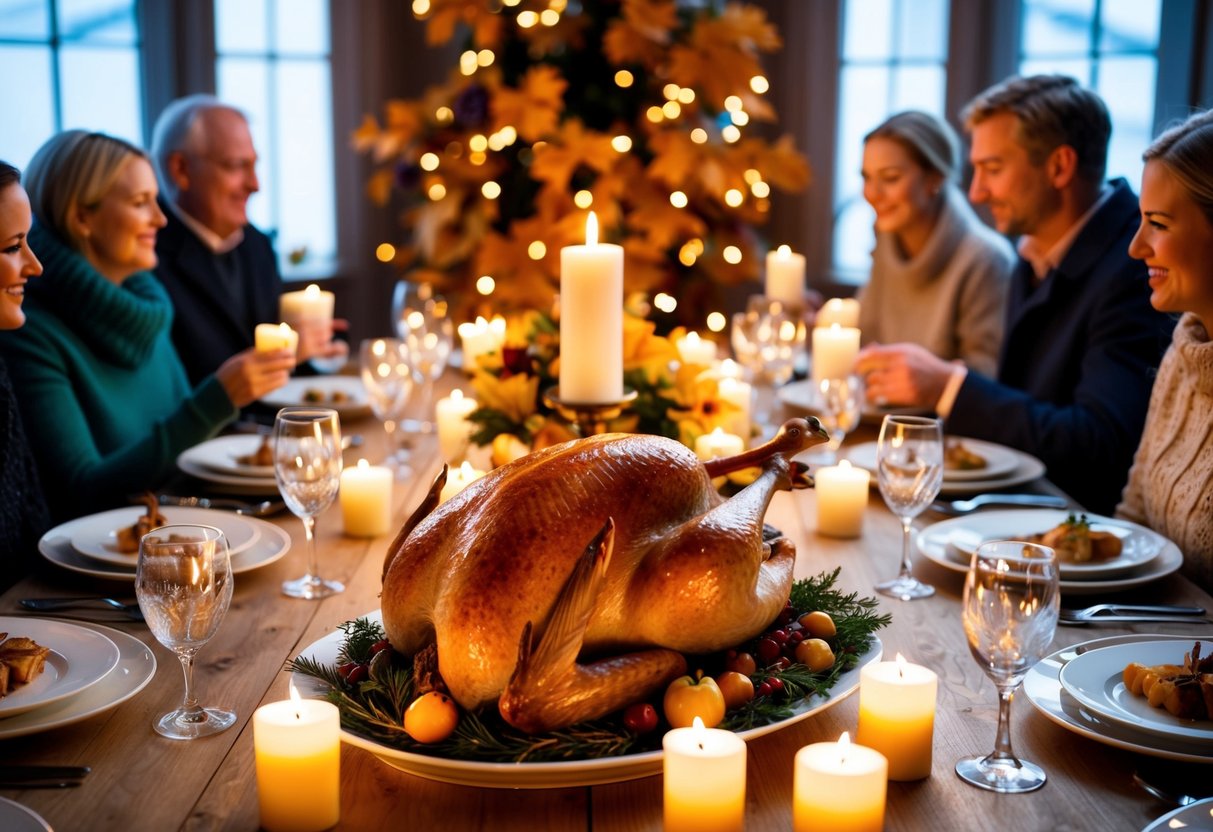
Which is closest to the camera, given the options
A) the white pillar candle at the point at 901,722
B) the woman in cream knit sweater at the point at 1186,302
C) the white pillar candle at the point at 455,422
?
the white pillar candle at the point at 901,722

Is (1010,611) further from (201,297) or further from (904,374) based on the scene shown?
(201,297)

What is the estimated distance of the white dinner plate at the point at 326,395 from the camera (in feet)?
8.36

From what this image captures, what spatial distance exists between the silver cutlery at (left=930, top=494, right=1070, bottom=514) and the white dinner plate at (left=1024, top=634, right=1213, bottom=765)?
Result: 591mm

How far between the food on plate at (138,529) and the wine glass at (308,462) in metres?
0.19

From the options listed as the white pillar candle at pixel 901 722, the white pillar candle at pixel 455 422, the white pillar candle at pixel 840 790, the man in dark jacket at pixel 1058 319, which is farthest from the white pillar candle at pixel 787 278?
the white pillar candle at pixel 840 790

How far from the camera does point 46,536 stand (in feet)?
5.31

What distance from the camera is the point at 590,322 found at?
1587 mm

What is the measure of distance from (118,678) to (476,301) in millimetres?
3300

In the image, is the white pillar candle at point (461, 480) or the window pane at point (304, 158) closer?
the white pillar candle at point (461, 480)

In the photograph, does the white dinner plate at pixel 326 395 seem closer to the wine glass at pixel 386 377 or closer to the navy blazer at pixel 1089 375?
the wine glass at pixel 386 377

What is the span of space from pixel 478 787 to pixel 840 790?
296 millimetres

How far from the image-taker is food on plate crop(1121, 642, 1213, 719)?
3.61 feet

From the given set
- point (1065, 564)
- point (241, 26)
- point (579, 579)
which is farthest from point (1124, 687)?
point (241, 26)

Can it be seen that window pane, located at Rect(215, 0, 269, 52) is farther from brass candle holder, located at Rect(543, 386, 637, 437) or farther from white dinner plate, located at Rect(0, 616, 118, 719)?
white dinner plate, located at Rect(0, 616, 118, 719)
